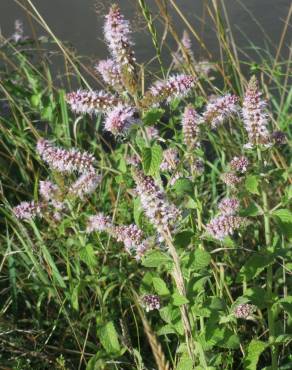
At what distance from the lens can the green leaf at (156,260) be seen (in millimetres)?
1326

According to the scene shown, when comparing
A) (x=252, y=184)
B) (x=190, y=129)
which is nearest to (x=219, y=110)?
(x=190, y=129)

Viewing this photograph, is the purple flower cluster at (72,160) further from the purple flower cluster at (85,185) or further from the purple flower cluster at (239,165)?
the purple flower cluster at (239,165)

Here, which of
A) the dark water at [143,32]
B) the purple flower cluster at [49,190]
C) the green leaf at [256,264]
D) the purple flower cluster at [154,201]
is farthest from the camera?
the dark water at [143,32]

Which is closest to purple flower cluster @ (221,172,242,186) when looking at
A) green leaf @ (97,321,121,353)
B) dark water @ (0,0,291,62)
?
green leaf @ (97,321,121,353)

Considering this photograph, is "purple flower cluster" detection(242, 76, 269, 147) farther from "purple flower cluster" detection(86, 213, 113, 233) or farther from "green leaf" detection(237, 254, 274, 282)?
"purple flower cluster" detection(86, 213, 113, 233)

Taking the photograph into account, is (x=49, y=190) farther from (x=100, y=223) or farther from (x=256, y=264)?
(x=256, y=264)

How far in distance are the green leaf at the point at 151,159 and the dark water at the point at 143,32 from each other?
259cm

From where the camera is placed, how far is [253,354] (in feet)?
4.95

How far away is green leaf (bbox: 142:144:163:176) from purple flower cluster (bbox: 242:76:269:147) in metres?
0.24

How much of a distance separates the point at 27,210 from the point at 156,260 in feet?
2.09

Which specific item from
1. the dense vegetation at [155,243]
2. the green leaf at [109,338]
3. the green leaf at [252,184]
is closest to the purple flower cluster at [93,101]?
the dense vegetation at [155,243]

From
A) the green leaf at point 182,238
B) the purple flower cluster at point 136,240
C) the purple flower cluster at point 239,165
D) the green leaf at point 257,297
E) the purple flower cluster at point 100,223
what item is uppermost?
the purple flower cluster at point 239,165

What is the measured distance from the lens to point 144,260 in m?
1.34

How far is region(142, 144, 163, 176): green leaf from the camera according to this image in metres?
1.25
